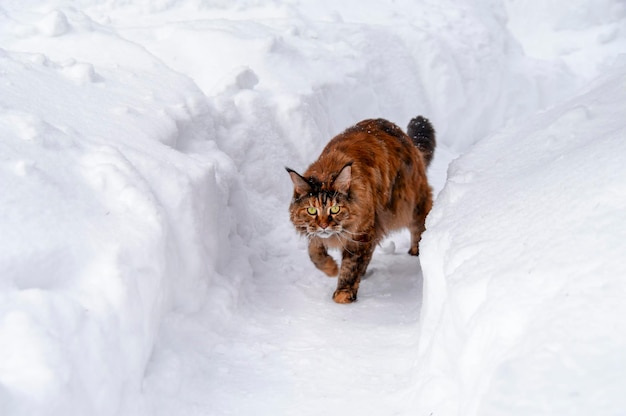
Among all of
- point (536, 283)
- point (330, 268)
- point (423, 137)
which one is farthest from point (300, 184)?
point (536, 283)

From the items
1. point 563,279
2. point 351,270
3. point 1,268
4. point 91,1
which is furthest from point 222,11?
point 563,279

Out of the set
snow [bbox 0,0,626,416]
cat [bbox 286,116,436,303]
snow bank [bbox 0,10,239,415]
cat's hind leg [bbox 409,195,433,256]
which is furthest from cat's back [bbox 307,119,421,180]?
snow bank [bbox 0,10,239,415]

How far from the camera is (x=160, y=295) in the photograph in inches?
115

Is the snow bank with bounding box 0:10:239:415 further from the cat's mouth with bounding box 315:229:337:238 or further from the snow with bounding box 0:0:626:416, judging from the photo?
the cat's mouth with bounding box 315:229:337:238

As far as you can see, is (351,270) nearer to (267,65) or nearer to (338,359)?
(338,359)

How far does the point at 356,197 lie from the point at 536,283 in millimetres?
2115

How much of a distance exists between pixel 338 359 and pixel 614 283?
181cm

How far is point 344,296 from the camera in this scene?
13.5 feet

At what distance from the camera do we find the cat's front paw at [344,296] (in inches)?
161

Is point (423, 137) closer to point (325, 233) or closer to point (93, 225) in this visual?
point (325, 233)

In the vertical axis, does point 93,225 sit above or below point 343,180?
above

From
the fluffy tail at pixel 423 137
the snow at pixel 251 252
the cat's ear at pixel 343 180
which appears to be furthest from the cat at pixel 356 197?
the fluffy tail at pixel 423 137

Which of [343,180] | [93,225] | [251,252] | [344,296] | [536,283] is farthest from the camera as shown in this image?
[251,252]

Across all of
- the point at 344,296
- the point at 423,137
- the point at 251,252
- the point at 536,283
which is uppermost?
the point at 536,283
